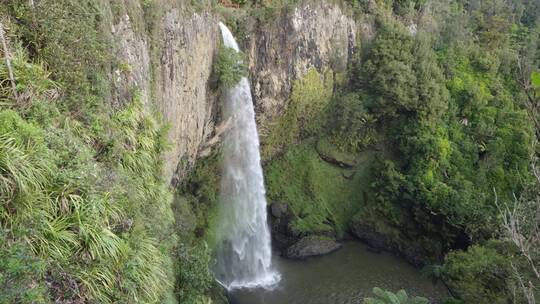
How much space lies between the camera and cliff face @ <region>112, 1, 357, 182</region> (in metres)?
8.84

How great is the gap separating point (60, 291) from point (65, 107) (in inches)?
110

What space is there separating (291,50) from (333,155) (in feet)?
20.8

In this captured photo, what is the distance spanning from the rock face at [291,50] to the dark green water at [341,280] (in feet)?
23.0

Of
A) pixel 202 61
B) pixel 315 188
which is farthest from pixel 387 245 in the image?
pixel 202 61

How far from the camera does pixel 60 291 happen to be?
3.85 metres

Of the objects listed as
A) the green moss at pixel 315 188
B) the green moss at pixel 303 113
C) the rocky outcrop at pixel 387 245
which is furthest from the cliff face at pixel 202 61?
the rocky outcrop at pixel 387 245

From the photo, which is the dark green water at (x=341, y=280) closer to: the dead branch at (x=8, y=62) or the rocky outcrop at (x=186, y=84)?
the rocky outcrop at (x=186, y=84)

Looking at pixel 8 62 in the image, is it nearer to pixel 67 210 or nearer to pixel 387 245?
pixel 67 210

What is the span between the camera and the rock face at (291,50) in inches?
714

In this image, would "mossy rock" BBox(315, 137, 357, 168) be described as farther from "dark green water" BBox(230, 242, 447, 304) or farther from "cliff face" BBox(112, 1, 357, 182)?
"dark green water" BBox(230, 242, 447, 304)

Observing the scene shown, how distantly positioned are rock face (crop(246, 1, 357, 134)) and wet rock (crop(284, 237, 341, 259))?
19.0 feet

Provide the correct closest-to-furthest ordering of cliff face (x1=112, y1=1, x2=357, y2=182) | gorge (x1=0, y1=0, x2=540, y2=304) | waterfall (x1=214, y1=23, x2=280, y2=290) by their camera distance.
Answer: gorge (x1=0, y1=0, x2=540, y2=304)
cliff face (x1=112, y1=1, x2=357, y2=182)
waterfall (x1=214, y1=23, x2=280, y2=290)

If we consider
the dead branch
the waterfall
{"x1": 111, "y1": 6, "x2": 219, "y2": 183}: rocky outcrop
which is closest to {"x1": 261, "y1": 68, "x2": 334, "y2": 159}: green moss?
the waterfall

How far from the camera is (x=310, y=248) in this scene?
1847cm
